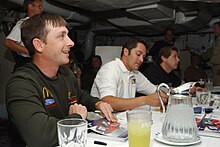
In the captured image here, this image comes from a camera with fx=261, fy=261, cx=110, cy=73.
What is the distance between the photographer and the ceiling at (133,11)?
3266 mm

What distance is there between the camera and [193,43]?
648cm

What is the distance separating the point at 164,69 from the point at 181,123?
7.20 ft

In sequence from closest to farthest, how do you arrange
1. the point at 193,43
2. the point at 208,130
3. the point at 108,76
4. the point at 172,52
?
1. the point at 208,130
2. the point at 108,76
3. the point at 172,52
4. the point at 193,43

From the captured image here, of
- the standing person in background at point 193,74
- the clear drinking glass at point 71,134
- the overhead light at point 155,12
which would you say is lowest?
the standing person in background at point 193,74

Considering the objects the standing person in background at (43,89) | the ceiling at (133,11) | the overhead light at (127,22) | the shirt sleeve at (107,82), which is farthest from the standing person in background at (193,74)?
the standing person in background at (43,89)

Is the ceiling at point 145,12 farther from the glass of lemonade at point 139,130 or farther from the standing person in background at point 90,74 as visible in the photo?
the glass of lemonade at point 139,130

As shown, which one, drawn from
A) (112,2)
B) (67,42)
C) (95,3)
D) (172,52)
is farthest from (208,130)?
(95,3)

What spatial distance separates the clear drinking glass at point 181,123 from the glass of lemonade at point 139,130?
115 mm

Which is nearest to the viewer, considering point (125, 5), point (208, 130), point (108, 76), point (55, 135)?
point (55, 135)

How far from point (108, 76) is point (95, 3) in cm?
163

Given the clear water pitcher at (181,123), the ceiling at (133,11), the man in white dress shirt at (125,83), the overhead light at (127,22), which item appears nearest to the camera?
the clear water pitcher at (181,123)

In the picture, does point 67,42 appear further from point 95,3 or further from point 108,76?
point 95,3

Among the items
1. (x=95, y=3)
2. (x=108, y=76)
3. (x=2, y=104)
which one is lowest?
(x=2, y=104)

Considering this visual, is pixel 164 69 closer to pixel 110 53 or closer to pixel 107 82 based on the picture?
pixel 110 53
